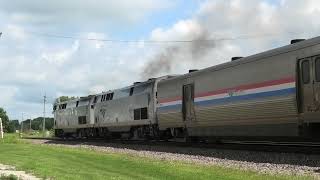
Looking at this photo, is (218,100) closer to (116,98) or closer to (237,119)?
(237,119)

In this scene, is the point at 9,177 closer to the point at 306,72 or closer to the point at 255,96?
the point at 306,72

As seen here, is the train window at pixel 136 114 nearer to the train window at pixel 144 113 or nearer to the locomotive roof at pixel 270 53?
the train window at pixel 144 113

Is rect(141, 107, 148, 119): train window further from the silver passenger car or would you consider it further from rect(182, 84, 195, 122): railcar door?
rect(182, 84, 195, 122): railcar door

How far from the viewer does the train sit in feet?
59.4

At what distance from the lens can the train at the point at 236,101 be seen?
712 inches

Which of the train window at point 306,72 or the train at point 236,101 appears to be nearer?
the train window at point 306,72

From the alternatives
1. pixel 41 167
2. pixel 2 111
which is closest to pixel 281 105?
pixel 41 167

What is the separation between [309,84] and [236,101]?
501 cm

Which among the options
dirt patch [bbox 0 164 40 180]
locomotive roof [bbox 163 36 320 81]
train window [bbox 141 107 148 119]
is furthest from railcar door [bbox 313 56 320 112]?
train window [bbox 141 107 148 119]

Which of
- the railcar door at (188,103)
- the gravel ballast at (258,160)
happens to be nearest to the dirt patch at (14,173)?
the gravel ballast at (258,160)

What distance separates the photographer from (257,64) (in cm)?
2078

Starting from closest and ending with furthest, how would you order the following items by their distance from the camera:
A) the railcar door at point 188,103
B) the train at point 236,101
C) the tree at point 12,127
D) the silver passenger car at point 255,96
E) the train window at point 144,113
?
the silver passenger car at point 255,96, the train at point 236,101, the railcar door at point 188,103, the train window at point 144,113, the tree at point 12,127

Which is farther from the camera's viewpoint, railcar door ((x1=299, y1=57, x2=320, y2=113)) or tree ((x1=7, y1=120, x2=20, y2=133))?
tree ((x1=7, y1=120, x2=20, y2=133))

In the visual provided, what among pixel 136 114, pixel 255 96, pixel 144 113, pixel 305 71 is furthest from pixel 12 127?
pixel 305 71
